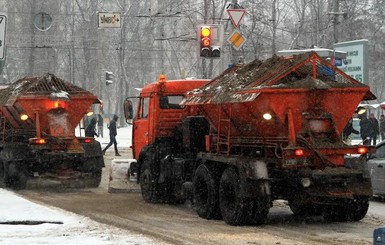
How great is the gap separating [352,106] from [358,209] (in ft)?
5.86

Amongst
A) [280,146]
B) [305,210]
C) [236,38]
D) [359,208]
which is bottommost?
[305,210]

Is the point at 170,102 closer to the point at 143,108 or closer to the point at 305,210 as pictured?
the point at 143,108

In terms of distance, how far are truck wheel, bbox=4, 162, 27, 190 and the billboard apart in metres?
16.6

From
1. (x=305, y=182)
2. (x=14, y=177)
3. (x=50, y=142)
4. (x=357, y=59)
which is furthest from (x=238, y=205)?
(x=357, y=59)

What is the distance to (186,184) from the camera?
55.1 ft

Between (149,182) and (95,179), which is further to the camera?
(95,179)

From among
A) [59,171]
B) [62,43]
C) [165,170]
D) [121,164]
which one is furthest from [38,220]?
[62,43]

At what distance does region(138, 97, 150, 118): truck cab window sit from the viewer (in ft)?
63.3

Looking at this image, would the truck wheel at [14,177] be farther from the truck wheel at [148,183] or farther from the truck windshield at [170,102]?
the truck windshield at [170,102]

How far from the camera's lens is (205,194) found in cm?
1600

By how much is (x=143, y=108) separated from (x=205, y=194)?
4049 millimetres

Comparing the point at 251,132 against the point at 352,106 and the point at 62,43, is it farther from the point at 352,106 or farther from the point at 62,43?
the point at 62,43

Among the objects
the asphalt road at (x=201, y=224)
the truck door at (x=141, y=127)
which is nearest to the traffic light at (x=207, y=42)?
the truck door at (x=141, y=127)

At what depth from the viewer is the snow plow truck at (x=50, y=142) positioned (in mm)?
21609
